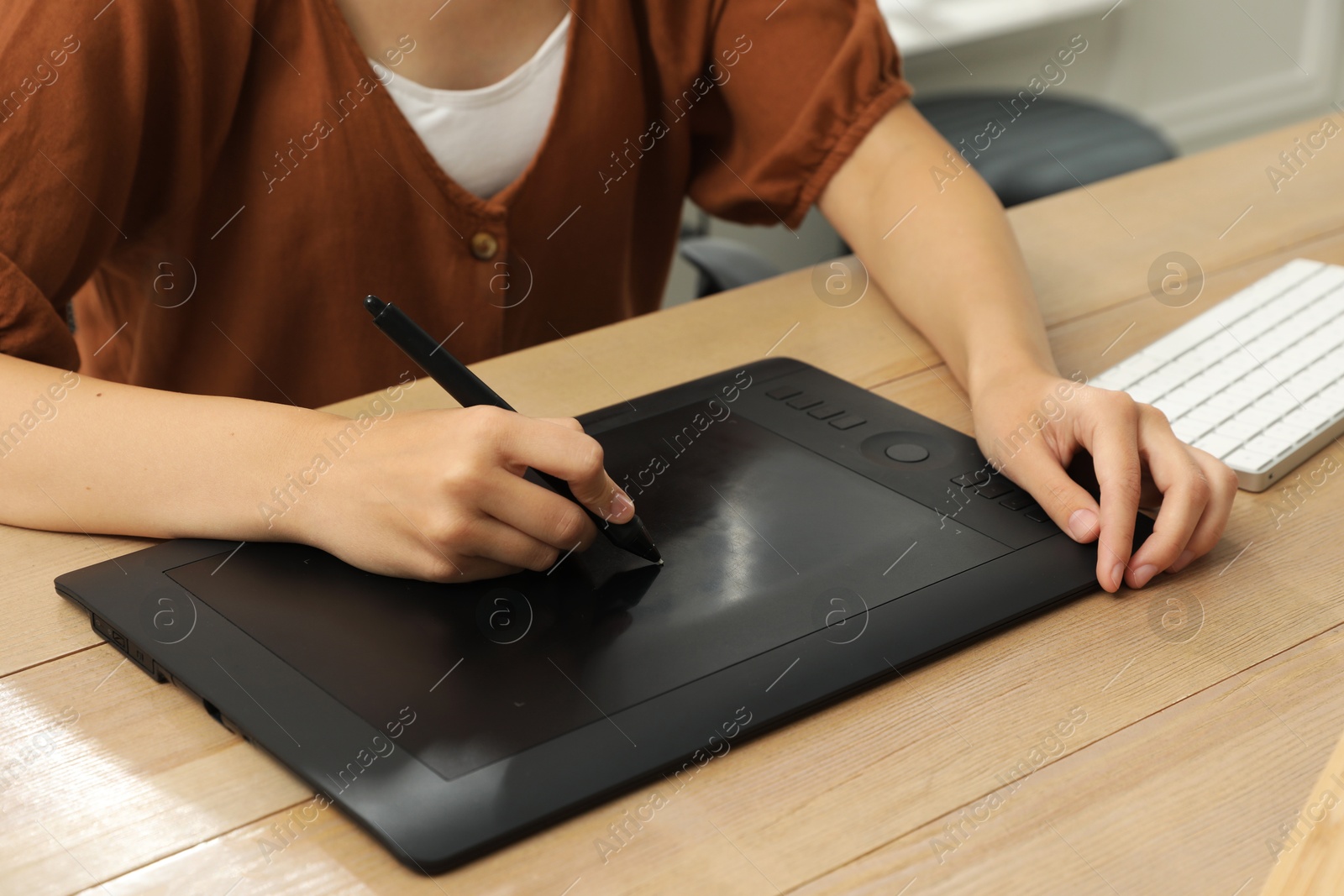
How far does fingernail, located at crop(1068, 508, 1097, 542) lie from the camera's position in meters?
0.57

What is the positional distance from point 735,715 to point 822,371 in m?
0.35

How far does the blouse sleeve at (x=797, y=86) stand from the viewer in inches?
36.5

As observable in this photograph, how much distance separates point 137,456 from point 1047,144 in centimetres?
134

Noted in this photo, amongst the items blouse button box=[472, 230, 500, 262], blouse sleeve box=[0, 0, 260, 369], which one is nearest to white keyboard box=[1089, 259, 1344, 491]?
blouse button box=[472, 230, 500, 262]

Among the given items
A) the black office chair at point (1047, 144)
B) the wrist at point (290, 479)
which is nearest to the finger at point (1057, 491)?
the wrist at point (290, 479)

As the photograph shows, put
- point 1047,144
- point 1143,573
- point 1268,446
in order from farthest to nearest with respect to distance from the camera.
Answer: point 1047,144, point 1268,446, point 1143,573

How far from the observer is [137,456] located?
0.59 meters

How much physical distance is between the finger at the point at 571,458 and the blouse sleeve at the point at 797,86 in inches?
19.8

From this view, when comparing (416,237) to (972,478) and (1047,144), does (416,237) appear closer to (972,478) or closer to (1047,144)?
(972,478)

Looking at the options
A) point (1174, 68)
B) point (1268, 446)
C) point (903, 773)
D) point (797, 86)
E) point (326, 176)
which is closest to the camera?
point (903, 773)

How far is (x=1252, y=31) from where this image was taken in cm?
272

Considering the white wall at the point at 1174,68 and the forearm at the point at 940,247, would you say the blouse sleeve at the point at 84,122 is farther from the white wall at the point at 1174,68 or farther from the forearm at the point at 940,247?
the white wall at the point at 1174,68

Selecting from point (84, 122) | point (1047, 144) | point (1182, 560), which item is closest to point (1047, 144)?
point (1047, 144)

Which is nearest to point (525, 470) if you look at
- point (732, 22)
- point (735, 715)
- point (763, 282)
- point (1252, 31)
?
point (735, 715)
